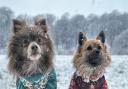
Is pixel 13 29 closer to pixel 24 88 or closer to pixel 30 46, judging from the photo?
pixel 30 46

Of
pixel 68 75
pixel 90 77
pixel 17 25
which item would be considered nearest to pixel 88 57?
pixel 90 77

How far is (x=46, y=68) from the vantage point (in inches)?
348

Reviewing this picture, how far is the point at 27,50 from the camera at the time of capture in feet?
28.2

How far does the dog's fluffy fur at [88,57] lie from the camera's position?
9.41 meters

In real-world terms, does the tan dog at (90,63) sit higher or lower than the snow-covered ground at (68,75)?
higher

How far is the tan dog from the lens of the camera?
30.2 feet

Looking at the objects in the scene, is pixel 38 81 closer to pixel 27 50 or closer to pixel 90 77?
pixel 27 50

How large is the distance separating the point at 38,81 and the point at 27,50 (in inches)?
26.5

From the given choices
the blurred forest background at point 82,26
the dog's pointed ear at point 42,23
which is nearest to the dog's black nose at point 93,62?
the dog's pointed ear at point 42,23

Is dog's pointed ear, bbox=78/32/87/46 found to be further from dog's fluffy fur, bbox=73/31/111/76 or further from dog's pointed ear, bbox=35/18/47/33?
dog's pointed ear, bbox=35/18/47/33

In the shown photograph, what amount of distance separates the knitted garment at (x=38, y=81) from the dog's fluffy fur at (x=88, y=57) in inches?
31.3

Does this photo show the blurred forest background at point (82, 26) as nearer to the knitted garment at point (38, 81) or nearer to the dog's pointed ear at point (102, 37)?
the dog's pointed ear at point (102, 37)

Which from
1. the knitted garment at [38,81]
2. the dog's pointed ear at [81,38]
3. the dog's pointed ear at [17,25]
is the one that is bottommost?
the knitted garment at [38,81]

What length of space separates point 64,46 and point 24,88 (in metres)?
30.3
